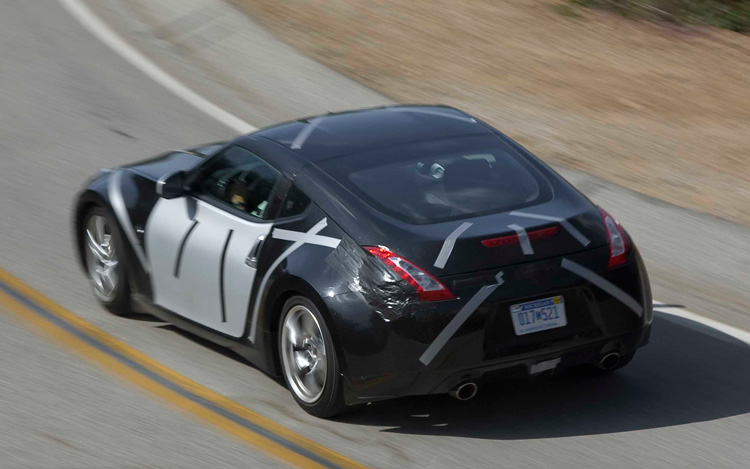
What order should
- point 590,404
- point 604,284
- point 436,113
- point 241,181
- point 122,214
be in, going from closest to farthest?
point 604,284 < point 590,404 < point 241,181 < point 436,113 < point 122,214

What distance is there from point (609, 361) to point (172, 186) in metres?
2.80

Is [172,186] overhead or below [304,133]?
below

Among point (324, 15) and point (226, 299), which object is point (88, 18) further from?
point (226, 299)

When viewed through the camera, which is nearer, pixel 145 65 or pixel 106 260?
pixel 106 260

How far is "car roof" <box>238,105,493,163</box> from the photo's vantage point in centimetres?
693

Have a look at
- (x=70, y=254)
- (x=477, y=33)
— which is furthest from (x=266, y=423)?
(x=477, y=33)

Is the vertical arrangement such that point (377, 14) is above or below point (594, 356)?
below

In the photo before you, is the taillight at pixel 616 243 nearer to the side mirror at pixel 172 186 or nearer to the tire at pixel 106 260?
the side mirror at pixel 172 186

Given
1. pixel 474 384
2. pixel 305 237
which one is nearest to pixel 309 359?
pixel 305 237

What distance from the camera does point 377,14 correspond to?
639 inches

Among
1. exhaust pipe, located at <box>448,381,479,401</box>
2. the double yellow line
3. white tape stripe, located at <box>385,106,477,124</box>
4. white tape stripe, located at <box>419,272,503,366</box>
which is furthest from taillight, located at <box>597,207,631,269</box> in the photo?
the double yellow line

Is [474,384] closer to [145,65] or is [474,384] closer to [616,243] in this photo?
[616,243]

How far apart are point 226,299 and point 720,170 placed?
622cm

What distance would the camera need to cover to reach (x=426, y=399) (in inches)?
266
